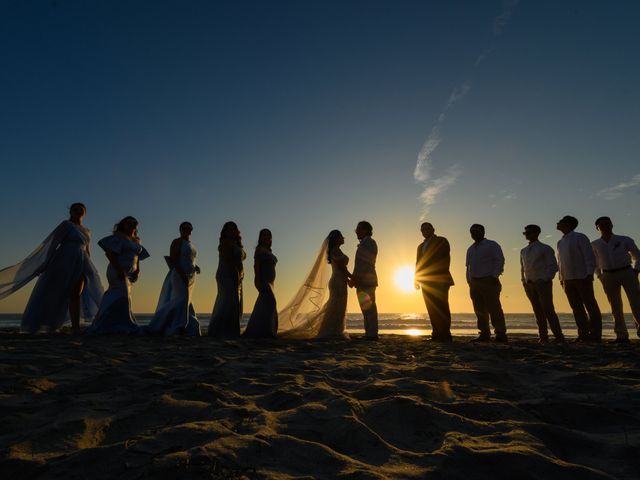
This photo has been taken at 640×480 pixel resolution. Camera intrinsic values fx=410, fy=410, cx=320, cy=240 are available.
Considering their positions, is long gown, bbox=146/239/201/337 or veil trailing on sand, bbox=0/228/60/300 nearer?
veil trailing on sand, bbox=0/228/60/300

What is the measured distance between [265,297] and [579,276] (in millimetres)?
5971

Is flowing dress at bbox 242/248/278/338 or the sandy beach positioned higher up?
→ flowing dress at bbox 242/248/278/338

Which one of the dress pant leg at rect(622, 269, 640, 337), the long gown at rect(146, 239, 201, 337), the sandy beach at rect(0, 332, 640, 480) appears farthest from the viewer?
the long gown at rect(146, 239, 201, 337)

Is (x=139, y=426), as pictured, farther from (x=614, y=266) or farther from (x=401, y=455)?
(x=614, y=266)

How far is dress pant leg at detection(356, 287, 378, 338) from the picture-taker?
8.31m

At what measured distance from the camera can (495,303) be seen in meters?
8.09

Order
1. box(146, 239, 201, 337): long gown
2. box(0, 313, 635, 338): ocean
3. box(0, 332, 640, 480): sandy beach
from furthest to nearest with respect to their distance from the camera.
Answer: box(0, 313, 635, 338): ocean, box(146, 239, 201, 337): long gown, box(0, 332, 640, 480): sandy beach

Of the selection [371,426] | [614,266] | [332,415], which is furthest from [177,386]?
[614,266]

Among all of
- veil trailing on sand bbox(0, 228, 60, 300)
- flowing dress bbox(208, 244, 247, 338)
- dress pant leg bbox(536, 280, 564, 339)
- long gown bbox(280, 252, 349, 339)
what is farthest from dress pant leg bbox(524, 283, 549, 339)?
veil trailing on sand bbox(0, 228, 60, 300)

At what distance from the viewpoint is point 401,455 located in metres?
1.83

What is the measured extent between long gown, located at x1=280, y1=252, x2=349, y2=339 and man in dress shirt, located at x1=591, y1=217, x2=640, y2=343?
496 cm

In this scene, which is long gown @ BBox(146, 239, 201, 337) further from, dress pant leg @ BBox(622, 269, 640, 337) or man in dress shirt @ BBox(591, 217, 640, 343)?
dress pant leg @ BBox(622, 269, 640, 337)

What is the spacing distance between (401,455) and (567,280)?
7.36 m

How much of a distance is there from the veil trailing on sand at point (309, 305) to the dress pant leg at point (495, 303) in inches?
132
